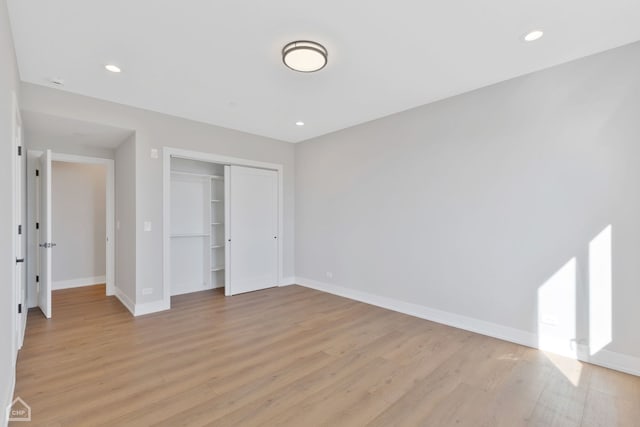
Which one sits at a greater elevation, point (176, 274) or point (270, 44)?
point (270, 44)

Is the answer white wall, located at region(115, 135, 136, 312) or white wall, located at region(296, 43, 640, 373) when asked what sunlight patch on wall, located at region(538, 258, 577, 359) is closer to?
white wall, located at region(296, 43, 640, 373)

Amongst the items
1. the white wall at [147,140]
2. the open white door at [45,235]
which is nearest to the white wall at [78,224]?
the open white door at [45,235]

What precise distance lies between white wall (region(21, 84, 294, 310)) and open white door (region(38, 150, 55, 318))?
79 cm

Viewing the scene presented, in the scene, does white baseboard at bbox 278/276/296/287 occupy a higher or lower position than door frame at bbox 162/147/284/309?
lower

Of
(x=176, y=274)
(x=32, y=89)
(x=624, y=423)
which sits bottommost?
(x=624, y=423)

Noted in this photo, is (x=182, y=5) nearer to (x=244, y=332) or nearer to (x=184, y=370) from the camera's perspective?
(x=184, y=370)

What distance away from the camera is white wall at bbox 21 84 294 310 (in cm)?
336

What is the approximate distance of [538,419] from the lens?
1924 millimetres

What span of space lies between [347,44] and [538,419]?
3066 millimetres

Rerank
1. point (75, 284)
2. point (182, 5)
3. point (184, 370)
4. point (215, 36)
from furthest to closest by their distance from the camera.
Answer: point (75, 284) → point (184, 370) → point (215, 36) → point (182, 5)

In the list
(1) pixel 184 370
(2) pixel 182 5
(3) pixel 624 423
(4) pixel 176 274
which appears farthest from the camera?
(4) pixel 176 274

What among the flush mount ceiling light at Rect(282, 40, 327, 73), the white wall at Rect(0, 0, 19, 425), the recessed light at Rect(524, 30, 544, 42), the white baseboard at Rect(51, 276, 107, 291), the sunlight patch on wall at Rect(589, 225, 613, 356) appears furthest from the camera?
the white baseboard at Rect(51, 276, 107, 291)

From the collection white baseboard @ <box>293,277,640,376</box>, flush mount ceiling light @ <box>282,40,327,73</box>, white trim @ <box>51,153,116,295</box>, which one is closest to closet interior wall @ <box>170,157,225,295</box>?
white trim @ <box>51,153,116,295</box>

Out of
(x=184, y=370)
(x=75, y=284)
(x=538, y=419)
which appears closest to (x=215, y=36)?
(x=184, y=370)
